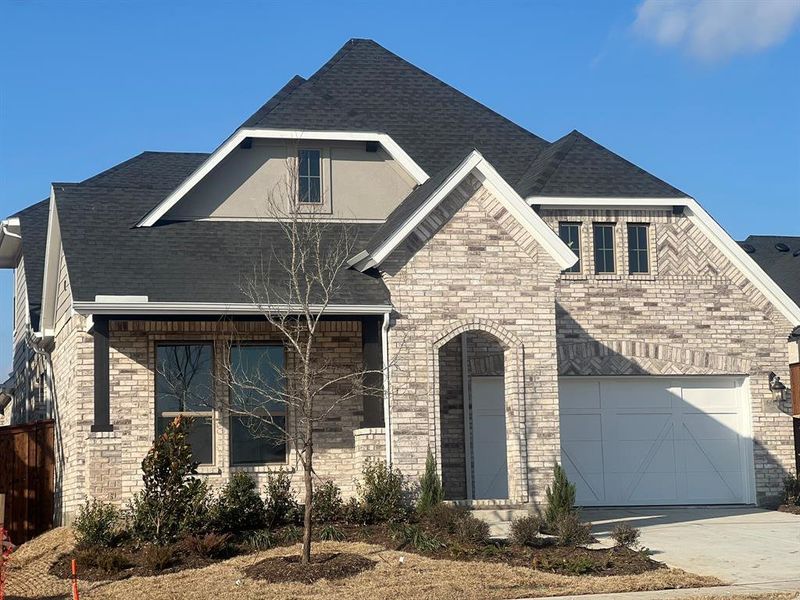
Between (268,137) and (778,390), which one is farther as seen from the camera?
(778,390)

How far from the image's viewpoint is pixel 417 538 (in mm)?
16078

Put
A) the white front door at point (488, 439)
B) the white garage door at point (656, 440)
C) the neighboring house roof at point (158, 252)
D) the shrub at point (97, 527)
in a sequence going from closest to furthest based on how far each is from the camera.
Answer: the shrub at point (97, 527) < the neighboring house roof at point (158, 252) < the white front door at point (488, 439) < the white garage door at point (656, 440)

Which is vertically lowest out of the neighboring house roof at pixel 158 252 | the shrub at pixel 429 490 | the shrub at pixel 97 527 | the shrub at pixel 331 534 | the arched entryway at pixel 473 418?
the shrub at pixel 331 534

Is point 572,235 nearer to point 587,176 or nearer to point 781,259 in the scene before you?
point 587,176

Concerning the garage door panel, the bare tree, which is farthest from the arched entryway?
the garage door panel

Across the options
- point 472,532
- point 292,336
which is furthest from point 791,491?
point 292,336

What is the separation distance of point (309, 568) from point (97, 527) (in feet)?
11.6

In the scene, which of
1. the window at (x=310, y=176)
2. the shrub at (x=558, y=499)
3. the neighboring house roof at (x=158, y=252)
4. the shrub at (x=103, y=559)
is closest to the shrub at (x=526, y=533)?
the shrub at (x=558, y=499)

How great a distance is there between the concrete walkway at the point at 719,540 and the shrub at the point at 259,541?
3.35 m

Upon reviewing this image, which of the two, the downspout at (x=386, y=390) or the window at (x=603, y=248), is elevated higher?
the window at (x=603, y=248)

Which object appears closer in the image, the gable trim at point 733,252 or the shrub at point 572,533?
the shrub at point 572,533

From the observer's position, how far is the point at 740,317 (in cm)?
2334

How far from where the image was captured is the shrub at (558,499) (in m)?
18.0

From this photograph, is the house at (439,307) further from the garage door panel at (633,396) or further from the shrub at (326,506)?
the shrub at (326,506)
